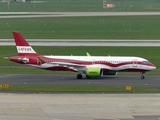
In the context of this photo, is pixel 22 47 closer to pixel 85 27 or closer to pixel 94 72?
pixel 94 72

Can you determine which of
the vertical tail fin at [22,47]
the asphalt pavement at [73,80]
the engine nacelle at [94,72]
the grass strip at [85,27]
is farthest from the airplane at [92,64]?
the grass strip at [85,27]

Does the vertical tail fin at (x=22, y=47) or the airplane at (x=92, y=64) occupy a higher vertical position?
the vertical tail fin at (x=22, y=47)

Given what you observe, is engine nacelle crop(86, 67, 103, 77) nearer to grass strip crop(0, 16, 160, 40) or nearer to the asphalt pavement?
the asphalt pavement

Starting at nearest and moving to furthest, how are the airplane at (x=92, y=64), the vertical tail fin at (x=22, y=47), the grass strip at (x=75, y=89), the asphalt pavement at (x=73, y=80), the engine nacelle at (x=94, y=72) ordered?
the grass strip at (x=75, y=89), the asphalt pavement at (x=73, y=80), the engine nacelle at (x=94, y=72), the airplane at (x=92, y=64), the vertical tail fin at (x=22, y=47)

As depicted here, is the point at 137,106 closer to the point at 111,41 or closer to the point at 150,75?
the point at 150,75

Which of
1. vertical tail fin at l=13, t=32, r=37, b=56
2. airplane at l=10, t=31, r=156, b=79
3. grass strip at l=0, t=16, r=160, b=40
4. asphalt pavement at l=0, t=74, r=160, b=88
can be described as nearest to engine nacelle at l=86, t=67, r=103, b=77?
airplane at l=10, t=31, r=156, b=79

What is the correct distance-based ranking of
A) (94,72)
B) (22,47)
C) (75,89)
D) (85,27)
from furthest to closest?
(85,27), (22,47), (94,72), (75,89)

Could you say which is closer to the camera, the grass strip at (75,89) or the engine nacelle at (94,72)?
the grass strip at (75,89)

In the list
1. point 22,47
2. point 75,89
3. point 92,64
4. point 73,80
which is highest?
point 22,47

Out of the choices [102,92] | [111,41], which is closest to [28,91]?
[102,92]

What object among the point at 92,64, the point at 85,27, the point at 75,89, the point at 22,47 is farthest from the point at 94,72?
the point at 85,27

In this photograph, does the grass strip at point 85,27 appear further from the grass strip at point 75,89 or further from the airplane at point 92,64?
the grass strip at point 75,89

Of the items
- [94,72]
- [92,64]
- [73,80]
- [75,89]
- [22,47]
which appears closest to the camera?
[75,89]

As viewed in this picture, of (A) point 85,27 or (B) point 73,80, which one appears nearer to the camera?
(B) point 73,80
